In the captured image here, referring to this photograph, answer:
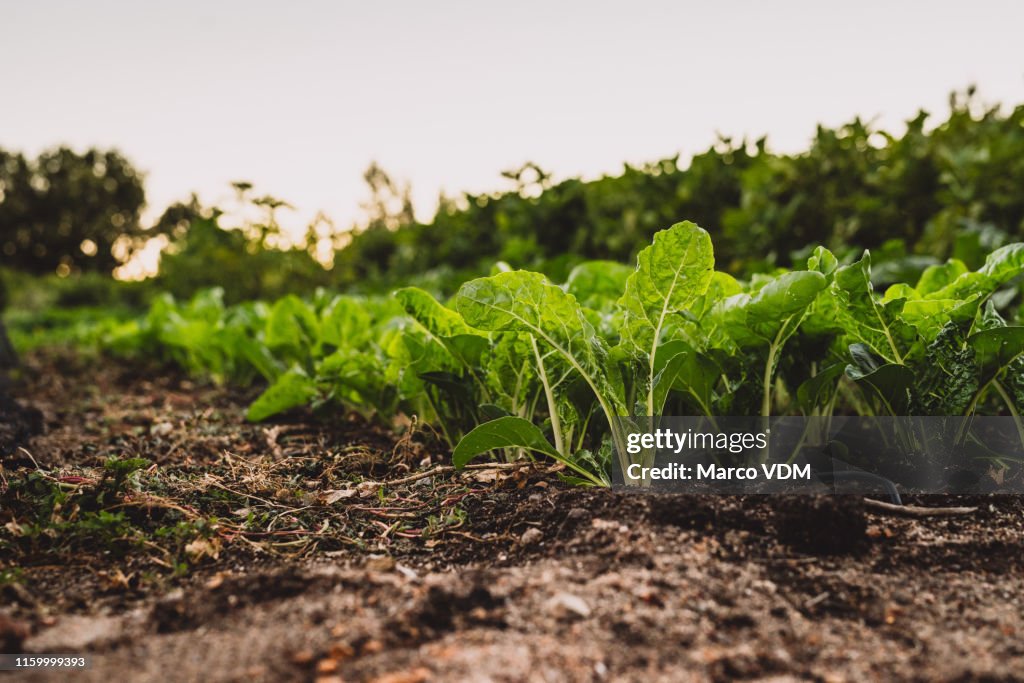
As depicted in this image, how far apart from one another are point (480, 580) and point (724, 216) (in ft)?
10.8

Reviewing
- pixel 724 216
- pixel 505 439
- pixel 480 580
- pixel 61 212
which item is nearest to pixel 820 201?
pixel 724 216

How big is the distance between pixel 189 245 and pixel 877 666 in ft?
30.5

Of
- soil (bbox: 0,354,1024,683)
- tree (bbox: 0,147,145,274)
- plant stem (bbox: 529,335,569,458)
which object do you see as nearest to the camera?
soil (bbox: 0,354,1024,683)

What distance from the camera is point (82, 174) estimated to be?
37250 millimetres

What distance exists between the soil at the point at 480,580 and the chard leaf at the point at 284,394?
581 millimetres

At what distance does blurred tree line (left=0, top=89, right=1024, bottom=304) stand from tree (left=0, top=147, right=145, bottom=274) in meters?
34.6

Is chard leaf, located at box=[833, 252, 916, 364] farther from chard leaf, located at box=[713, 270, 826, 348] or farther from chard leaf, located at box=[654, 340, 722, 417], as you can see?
chard leaf, located at box=[654, 340, 722, 417]

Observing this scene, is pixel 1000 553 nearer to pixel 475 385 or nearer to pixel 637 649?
pixel 637 649

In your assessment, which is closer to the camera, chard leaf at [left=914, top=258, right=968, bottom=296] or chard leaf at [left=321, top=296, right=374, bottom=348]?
chard leaf at [left=914, top=258, right=968, bottom=296]

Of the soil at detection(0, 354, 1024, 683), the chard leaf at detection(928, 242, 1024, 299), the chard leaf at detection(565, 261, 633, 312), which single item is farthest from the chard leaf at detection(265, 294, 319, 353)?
the chard leaf at detection(928, 242, 1024, 299)

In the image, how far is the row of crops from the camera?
68.0 inches

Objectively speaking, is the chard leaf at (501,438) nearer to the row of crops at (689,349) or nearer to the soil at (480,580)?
the row of crops at (689,349)

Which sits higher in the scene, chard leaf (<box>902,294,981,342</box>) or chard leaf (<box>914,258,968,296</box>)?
chard leaf (<box>914,258,968,296</box>)

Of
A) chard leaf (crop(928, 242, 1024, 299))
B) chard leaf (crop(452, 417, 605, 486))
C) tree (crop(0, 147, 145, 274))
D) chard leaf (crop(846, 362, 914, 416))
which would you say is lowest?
chard leaf (crop(452, 417, 605, 486))
